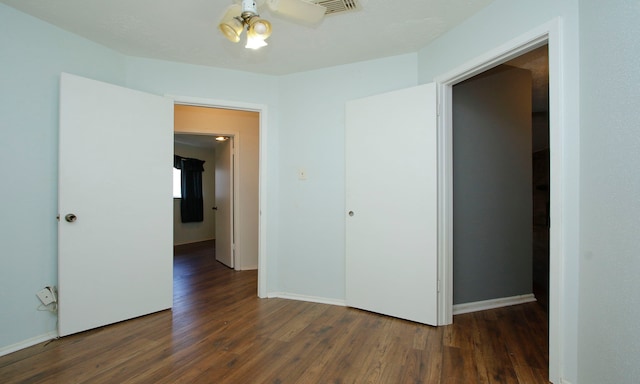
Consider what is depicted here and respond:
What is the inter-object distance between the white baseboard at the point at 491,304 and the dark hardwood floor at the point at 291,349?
0.20 feet

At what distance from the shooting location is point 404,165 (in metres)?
2.33

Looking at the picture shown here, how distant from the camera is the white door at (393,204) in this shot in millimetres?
2238

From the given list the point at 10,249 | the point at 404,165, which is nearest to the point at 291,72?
the point at 404,165

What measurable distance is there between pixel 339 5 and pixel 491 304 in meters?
2.79

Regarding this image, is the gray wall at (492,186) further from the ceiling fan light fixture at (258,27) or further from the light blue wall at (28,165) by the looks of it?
the light blue wall at (28,165)

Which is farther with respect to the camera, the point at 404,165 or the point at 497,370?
the point at 404,165

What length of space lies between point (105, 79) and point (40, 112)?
565 mm

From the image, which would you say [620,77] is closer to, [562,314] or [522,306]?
[562,314]

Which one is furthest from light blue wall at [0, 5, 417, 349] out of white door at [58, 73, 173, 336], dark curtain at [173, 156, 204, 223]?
dark curtain at [173, 156, 204, 223]

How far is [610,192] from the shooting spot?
1.24m

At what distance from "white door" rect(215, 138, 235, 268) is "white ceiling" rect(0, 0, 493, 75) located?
5.92 ft

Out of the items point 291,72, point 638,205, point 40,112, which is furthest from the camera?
point 291,72

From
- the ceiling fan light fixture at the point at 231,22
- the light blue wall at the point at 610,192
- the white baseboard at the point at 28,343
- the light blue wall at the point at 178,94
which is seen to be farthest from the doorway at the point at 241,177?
the light blue wall at the point at 610,192

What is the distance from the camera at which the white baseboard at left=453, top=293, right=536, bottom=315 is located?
2.51 meters
